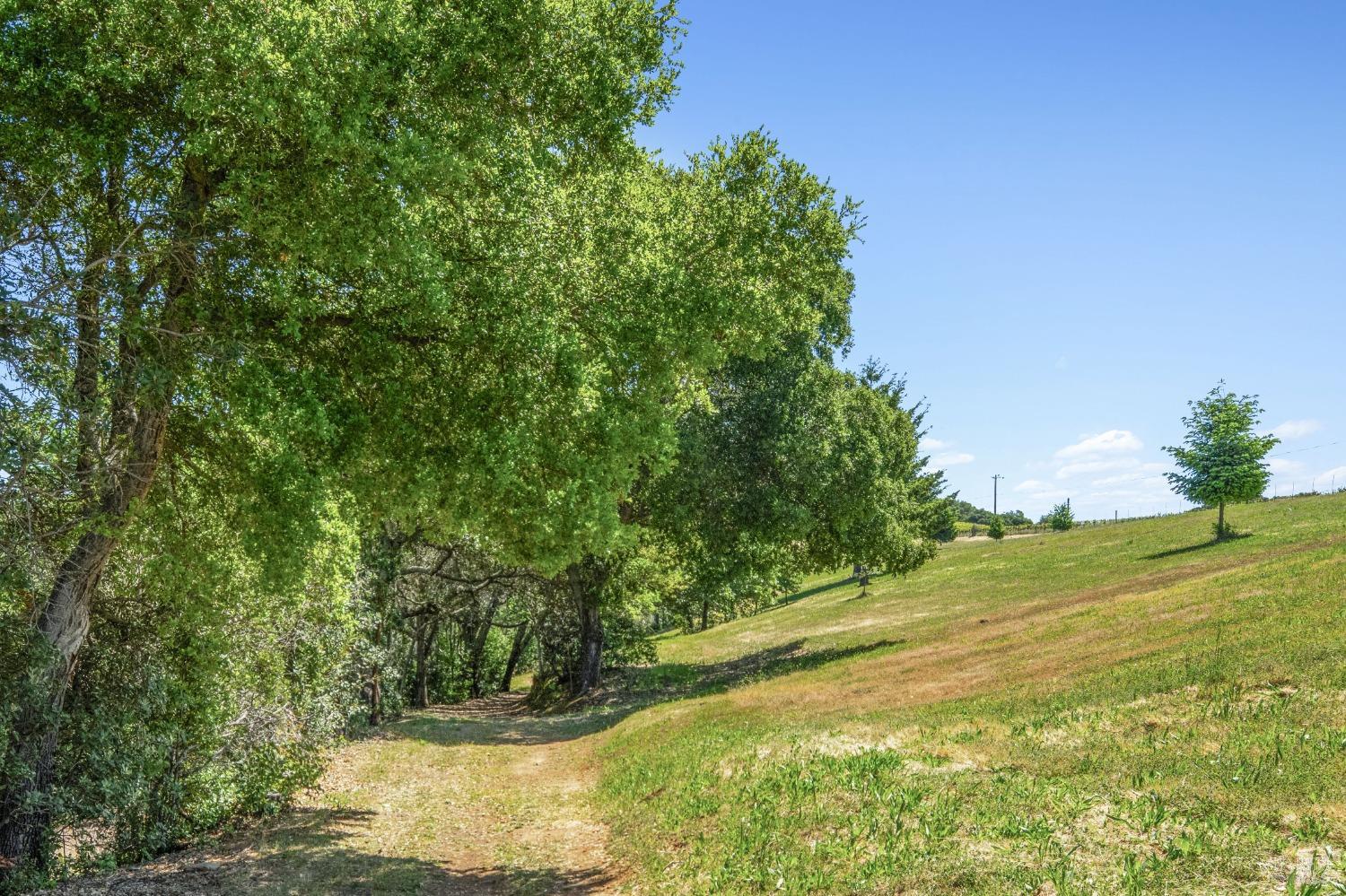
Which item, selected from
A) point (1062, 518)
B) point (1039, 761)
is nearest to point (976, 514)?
point (1062, 518)

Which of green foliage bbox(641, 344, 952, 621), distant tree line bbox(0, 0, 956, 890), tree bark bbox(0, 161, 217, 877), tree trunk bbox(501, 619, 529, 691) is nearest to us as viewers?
distant tree line bbox(0, 0, 956, 890)

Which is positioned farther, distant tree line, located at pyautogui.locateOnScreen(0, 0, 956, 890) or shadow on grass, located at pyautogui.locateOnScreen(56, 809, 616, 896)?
shadow on grass, located at pyautogui.locateOnScreen(56, 809, 616, 896)

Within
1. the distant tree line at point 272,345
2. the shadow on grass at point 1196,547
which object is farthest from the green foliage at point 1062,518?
the distant tree line at point 272,345

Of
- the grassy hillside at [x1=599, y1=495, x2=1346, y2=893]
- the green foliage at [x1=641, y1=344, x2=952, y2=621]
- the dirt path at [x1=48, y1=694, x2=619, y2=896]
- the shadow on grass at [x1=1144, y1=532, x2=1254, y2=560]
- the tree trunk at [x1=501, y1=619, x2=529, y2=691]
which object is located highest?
the green foliage at [x1=641, y1=344, x2=952, y2=621]

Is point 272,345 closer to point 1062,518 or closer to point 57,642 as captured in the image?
point 57,642

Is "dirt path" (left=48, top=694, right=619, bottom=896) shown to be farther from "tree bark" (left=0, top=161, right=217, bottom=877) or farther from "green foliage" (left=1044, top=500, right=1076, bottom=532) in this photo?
"green foliage" (left=1044, top=500, right=1076, bottom=532)

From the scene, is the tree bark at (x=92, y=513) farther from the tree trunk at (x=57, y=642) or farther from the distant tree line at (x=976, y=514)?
the distant tree line at (x=976, y=514)

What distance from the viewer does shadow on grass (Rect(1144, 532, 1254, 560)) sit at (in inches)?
1891

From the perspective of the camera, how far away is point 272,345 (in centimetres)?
1219

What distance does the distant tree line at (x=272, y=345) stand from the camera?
10492 millimetres

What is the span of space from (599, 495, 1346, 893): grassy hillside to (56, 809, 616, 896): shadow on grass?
1.72m

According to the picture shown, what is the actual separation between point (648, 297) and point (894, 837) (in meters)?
9.43

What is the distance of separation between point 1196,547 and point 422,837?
50.8 meters

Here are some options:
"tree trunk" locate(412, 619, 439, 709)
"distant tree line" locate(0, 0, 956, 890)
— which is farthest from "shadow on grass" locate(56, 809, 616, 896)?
"tree trunk" locate(412, 619, 439, 709)
